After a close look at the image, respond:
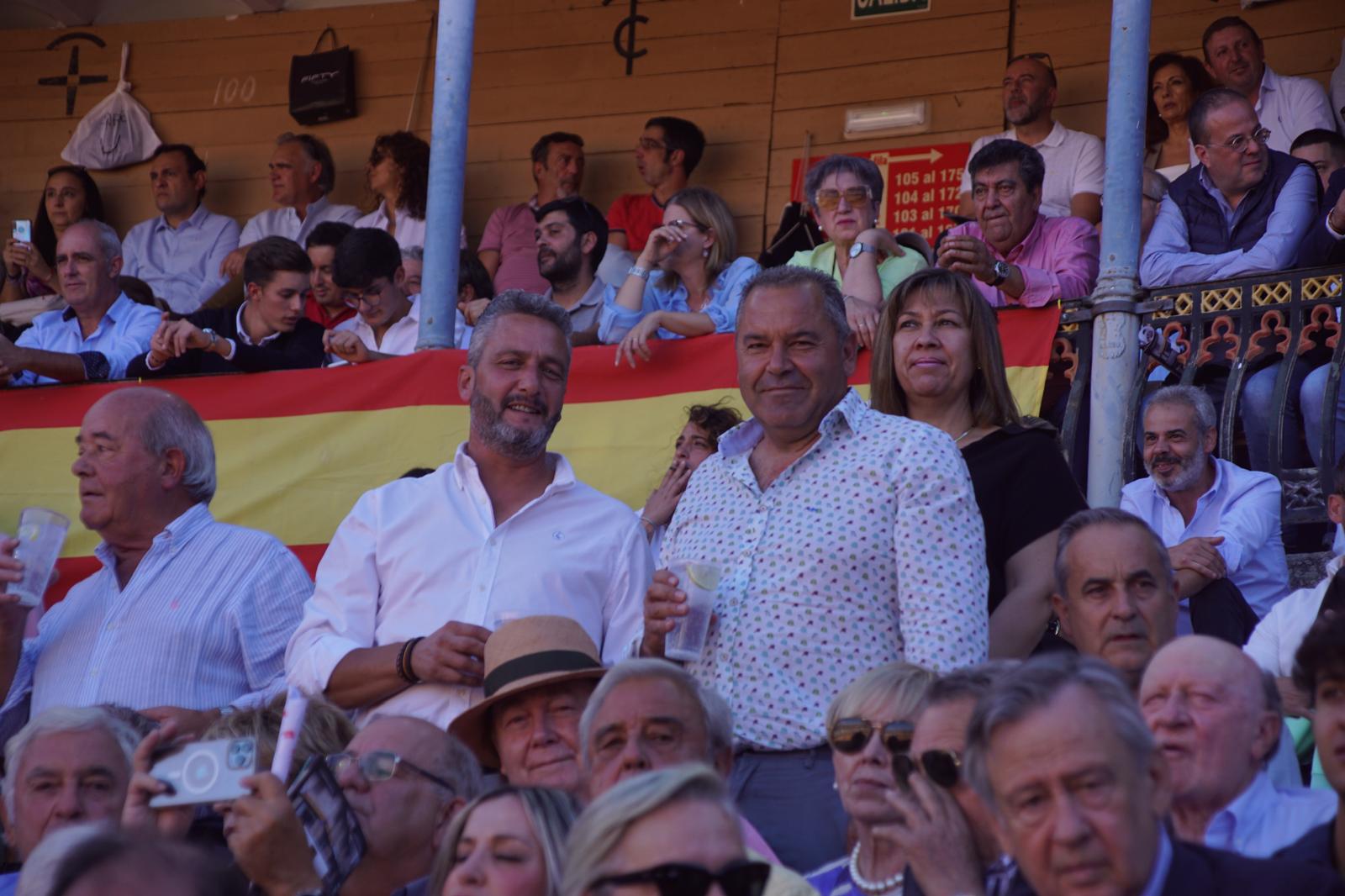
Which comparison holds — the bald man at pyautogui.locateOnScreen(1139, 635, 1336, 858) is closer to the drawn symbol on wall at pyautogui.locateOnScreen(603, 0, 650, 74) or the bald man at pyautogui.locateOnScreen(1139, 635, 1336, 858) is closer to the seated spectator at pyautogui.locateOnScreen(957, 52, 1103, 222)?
the seated spectator at pyautogui.locateOnScreen(957, 52, 1103, 222)

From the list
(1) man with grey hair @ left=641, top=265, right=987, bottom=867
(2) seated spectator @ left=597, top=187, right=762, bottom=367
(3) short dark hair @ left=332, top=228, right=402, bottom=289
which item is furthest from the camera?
(3) short dark hair @ left=332, top=228, right=402, bottom=289

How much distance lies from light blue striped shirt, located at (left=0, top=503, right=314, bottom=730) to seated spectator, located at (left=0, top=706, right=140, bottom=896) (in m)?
0.59

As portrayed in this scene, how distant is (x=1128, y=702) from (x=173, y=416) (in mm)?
3165

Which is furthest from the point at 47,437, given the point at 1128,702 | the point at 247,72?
the point at 1128,702

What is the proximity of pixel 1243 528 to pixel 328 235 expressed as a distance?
4.09 m

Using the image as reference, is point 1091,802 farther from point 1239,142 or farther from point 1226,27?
point 1226,27

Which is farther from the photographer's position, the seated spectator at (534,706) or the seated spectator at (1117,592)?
the seated spectator at (1117,592)

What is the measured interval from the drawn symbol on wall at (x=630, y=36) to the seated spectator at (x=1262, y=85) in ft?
9.74

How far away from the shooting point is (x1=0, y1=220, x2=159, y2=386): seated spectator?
7500mm

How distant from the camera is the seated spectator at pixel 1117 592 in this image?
160 inches

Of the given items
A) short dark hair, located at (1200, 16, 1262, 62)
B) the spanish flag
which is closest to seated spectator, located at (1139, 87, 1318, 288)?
the spanish flag

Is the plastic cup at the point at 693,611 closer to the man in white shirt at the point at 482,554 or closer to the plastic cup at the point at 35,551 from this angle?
the man in white shirt at the point at 482,554

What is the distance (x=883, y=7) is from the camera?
9266 mm

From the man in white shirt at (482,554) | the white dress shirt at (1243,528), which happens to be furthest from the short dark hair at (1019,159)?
the man in white shirt at (482,554)
